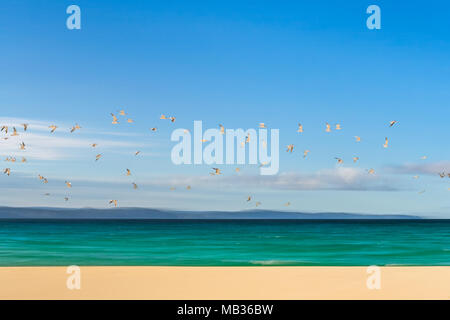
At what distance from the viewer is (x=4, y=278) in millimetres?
19828

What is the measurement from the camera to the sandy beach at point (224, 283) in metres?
16.3

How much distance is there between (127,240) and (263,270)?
117 ft

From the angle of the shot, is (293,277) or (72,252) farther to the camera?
(72,252)

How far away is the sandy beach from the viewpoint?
640 inches

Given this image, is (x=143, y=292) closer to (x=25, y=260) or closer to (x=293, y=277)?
(x=293, y=277)

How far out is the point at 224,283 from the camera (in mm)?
18781
